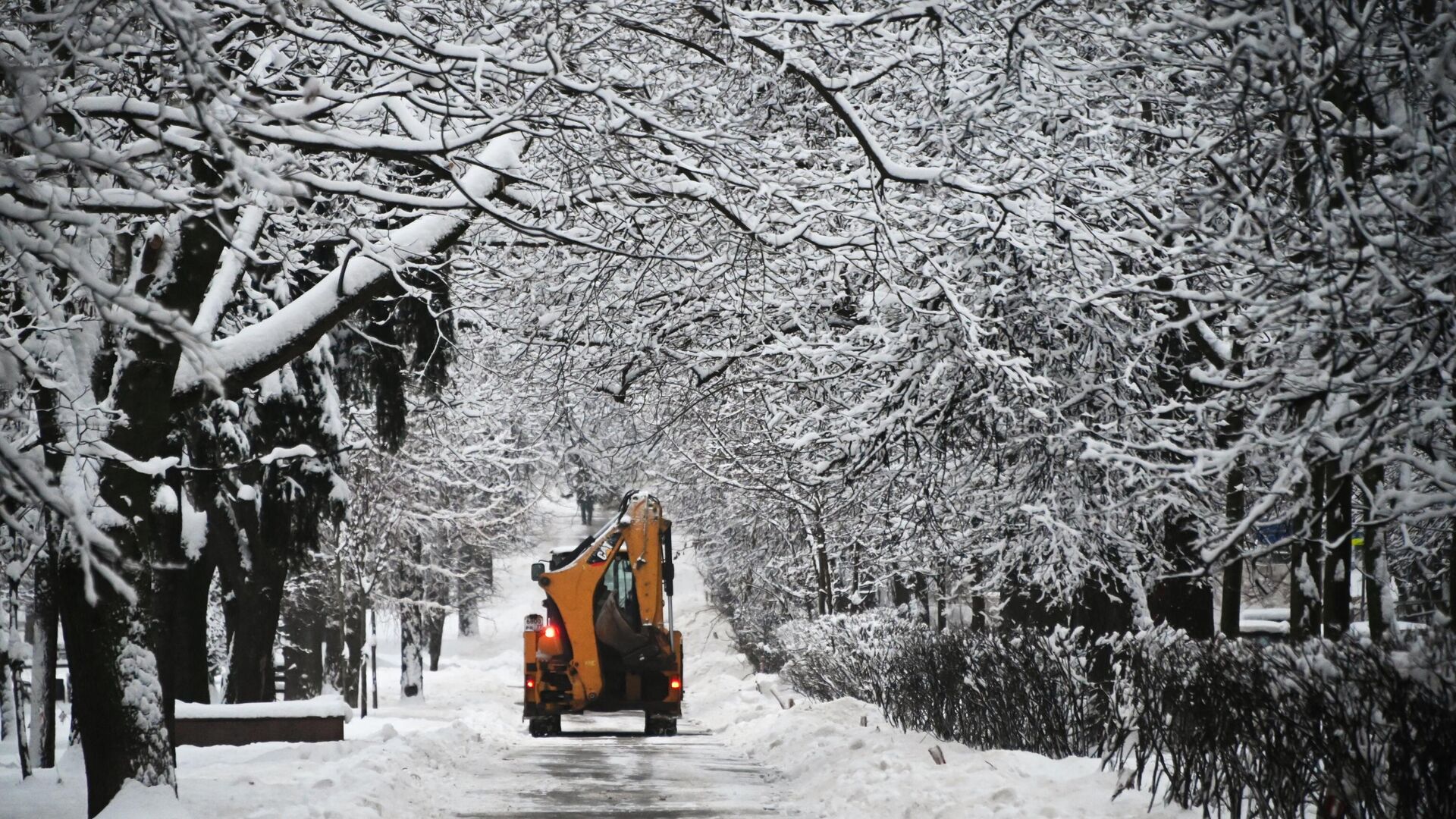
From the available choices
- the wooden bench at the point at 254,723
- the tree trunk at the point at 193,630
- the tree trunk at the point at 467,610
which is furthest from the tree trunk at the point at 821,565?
the tree trunk at the point at 467,610

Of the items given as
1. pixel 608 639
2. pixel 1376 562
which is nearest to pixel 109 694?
pixel 1376 562

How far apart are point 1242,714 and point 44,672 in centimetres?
1170

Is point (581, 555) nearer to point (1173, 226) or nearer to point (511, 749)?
point (511, 749)

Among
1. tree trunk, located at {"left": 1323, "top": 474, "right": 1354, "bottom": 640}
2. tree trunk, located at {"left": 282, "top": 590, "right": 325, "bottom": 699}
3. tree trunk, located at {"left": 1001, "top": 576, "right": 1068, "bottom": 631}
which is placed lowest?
tree trunk, located at {"left": 282, "top": 590, "right": 325, "bottom": 699}

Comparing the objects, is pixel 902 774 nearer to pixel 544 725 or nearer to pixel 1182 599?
pixel 1182 599

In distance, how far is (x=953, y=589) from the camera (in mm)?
24609

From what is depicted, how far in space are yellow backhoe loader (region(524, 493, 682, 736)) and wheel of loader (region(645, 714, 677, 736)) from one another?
1 cm

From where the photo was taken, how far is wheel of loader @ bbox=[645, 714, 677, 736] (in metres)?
20.7

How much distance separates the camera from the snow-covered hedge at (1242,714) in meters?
5.72

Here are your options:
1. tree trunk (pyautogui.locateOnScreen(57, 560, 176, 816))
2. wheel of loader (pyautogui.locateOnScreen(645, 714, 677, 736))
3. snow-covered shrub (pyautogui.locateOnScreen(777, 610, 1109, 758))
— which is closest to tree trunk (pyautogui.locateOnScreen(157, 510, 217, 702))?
tree trunk (pyautogui.locateOnScreen(57, 560, 176, 816))

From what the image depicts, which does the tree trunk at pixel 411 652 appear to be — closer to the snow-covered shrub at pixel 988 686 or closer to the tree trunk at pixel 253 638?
the tree trunk at pixel 253 638

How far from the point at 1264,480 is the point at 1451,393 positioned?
4.15m

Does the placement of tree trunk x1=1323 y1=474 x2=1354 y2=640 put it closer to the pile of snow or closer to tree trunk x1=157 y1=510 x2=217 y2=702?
the pile of snow

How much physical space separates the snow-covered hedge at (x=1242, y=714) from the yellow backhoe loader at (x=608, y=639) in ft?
28.5
